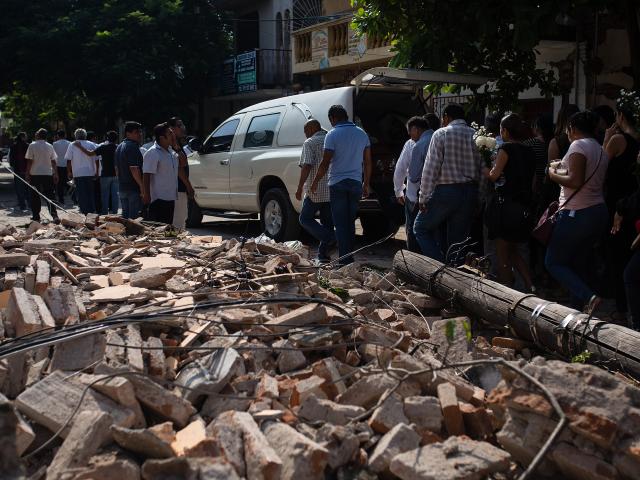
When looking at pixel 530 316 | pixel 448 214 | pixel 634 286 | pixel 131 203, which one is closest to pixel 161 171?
pixel 131 203

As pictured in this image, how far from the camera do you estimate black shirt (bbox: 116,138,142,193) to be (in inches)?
381

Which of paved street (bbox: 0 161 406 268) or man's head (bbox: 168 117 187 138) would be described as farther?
paved street (bbox: 0 161 406 268)

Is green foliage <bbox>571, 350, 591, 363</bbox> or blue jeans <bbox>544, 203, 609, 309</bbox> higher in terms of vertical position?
blue jeans <bbox>544, 203, 609, 309</bbox>

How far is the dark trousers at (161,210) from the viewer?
9.09m

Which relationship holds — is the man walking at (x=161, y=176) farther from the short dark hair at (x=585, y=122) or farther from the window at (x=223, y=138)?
the short dark hair at (x=585, y=122)

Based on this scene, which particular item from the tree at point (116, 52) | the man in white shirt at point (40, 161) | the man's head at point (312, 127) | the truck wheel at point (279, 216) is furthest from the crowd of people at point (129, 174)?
the tree at point (116, 52)

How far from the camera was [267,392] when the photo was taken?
3.77 meters

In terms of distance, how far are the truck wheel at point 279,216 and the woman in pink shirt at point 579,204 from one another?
4920 millimetres

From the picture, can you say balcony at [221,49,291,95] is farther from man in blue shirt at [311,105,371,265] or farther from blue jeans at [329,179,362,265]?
blue jeans at [329,179,362,265]

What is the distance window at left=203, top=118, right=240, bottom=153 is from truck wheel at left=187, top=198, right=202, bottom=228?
121cm

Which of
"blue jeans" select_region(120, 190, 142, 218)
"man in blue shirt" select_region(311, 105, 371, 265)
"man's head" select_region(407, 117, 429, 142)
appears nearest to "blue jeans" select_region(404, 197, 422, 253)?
"man in blue shirt" select_region(311, 105, 371, 265)

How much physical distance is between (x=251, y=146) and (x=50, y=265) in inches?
223

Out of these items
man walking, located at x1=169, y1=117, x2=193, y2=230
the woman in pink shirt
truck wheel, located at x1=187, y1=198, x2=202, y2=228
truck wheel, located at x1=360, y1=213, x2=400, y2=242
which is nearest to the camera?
the woman in pink shirt

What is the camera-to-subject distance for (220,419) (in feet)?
11.1
